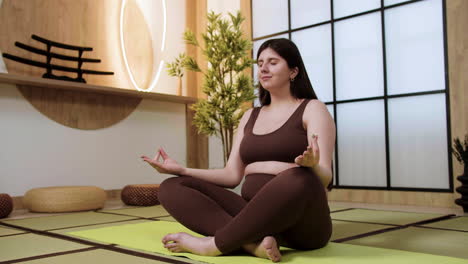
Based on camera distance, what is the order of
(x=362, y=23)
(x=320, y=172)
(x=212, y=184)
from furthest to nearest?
(x=362, y=23), (x=212, y=184), (x=320, y=172)

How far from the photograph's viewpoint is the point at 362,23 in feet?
12.4

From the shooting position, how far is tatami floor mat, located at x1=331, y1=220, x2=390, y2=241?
2.11 meters

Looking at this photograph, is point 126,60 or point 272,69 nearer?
point 272,69

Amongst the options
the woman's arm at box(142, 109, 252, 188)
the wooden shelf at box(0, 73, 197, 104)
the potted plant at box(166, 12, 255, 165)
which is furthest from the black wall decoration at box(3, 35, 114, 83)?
the woman's arm at box(142, 109, 252, 188)

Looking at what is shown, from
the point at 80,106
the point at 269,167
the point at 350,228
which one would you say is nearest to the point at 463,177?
the point at 350,228

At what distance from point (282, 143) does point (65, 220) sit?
5.42ft

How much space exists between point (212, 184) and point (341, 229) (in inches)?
30.8

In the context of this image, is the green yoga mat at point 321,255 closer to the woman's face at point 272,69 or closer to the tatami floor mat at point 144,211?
the woman's face at point 272,69

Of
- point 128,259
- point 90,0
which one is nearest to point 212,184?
point 128,259

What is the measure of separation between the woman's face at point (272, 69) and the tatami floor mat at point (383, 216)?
44.7 inches

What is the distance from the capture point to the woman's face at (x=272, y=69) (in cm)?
179

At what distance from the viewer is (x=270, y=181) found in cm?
146

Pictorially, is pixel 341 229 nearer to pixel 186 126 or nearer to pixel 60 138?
pixel 60 138

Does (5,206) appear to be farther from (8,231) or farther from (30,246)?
(30,246)
